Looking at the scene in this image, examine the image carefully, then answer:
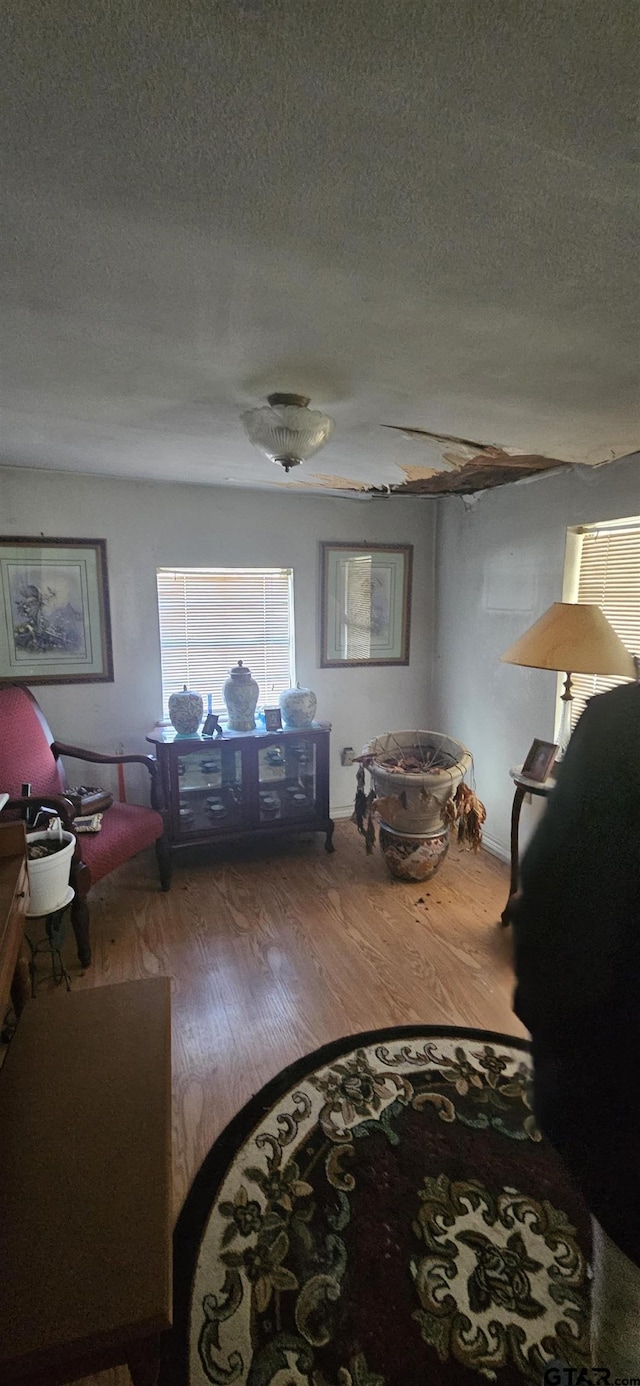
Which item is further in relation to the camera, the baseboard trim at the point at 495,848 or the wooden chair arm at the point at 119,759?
the baseboard trim at the point at 495,848

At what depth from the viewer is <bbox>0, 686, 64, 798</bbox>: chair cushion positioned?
2.58 meters

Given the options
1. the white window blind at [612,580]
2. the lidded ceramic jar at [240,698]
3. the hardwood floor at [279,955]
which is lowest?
the hardwood floor at [279,955]

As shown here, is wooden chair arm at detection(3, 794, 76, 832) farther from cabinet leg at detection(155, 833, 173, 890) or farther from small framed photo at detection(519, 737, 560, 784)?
small framed photo at detection(519, 737, 560, 784)

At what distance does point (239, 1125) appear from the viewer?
1.64 m

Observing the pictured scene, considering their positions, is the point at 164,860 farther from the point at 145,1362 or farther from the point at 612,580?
the point at 612,580

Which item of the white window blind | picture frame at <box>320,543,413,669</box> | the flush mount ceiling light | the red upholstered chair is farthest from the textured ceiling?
picture frame at <box>320,543,413,669</box>

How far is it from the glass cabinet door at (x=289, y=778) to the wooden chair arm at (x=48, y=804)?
1183 millimetres

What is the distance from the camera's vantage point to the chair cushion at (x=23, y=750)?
8.48 ft

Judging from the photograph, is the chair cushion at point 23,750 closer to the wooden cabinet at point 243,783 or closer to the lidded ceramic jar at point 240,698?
the wooden cabinet at point 243,783

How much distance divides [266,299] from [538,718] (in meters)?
2.40

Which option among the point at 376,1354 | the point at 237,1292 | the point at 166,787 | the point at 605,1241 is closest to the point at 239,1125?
the point at 237,1292

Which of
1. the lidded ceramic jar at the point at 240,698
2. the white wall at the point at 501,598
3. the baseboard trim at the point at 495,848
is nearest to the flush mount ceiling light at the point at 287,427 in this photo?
the white wall at the point at 501,598

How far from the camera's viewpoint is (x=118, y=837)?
8.48 feet

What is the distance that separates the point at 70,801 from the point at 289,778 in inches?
54.0
